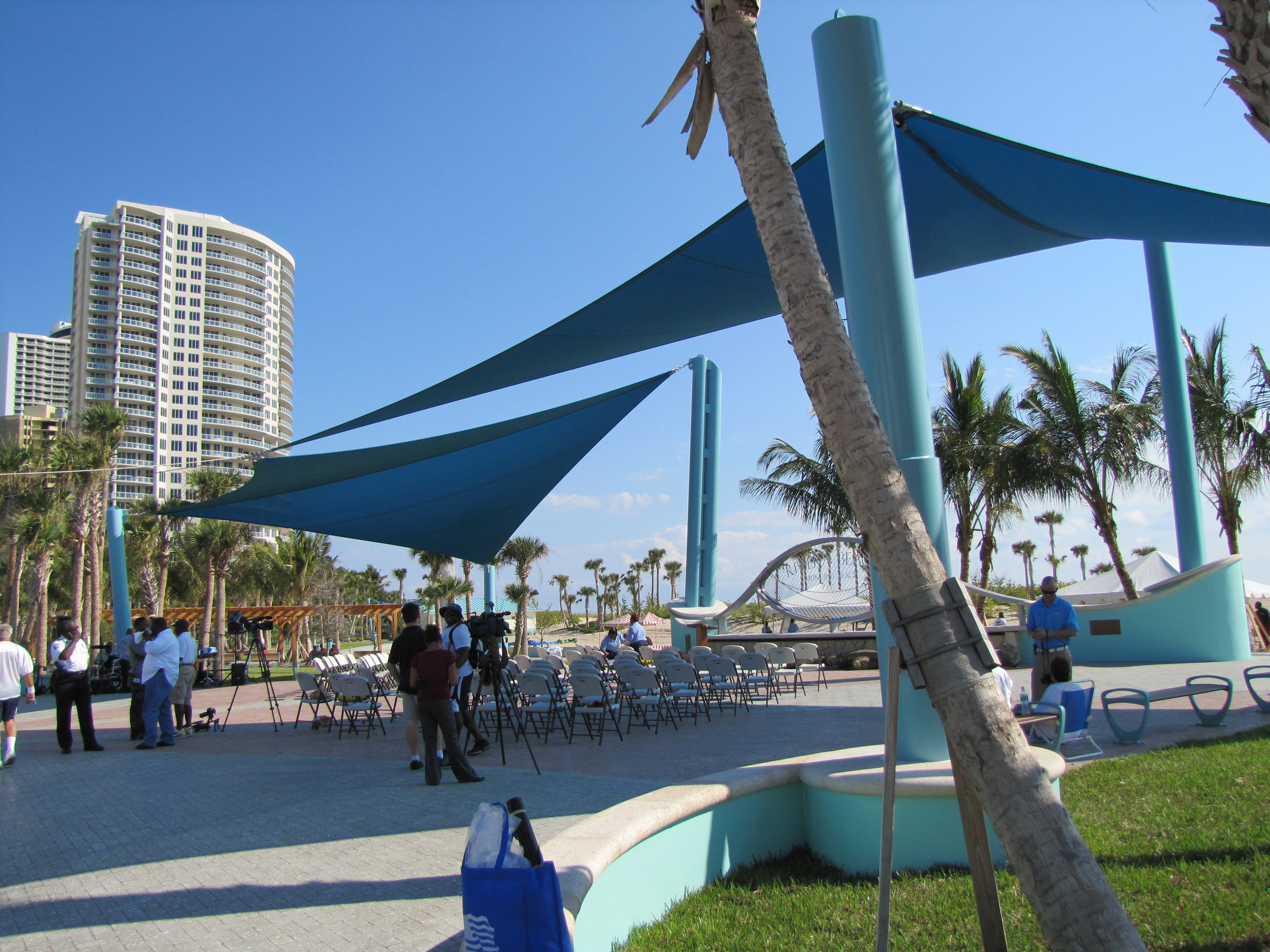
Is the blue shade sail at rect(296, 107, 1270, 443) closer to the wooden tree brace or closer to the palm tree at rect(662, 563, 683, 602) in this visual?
the wooden tree brace

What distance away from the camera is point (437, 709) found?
6.20 metres

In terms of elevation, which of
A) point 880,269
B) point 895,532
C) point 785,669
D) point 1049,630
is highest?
point 880,269

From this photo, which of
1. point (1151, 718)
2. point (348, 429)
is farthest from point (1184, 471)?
point (348, 429)

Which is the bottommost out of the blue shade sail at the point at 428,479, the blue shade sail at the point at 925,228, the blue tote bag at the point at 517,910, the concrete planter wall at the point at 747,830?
the concrete planter wall at the point at 747,830

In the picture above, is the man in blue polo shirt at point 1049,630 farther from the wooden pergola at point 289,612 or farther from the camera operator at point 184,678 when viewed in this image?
the wooden pergola at point 289,612

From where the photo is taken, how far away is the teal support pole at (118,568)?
13375mm

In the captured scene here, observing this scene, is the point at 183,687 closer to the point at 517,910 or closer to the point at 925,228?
the point at 517,910

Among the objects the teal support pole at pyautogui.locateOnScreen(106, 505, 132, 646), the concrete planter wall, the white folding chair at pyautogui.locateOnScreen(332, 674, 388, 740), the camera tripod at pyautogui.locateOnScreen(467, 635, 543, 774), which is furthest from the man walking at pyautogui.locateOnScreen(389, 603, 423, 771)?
the teal support pole at pyautogui.locateOnScreen(106, 505, 132, 646)

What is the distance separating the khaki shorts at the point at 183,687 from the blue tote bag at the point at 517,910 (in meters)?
9.15

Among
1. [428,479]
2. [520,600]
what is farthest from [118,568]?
[520,600]

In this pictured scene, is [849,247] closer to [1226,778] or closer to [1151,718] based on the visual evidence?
[1226,778]

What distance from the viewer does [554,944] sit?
6.81 ft

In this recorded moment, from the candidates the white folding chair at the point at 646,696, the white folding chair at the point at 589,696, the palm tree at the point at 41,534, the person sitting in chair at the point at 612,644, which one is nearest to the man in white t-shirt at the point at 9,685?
the white folding chair at the point at 589,696

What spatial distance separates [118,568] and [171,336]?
8736 cm
